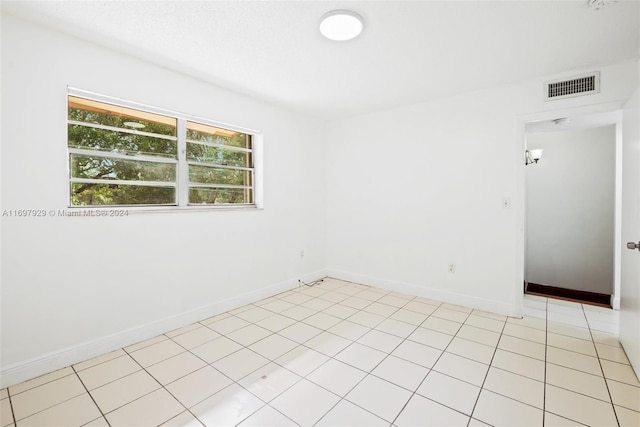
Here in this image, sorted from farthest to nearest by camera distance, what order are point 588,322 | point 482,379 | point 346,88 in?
point 346,88 < point 588,322 < point 482,379

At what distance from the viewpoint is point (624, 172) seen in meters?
2.40

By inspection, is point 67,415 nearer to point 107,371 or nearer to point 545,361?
point 107,371

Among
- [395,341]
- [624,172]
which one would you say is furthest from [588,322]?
[395,341]

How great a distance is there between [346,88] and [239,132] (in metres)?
1.38

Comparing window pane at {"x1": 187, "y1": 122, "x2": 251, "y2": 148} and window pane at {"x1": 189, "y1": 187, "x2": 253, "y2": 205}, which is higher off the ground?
window pane at {"x1": 187, "y1": 122, "x2": 251, "y2": 148}

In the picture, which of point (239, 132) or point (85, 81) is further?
point (239, 132)

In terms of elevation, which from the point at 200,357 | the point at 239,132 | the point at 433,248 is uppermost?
the point at 239,132

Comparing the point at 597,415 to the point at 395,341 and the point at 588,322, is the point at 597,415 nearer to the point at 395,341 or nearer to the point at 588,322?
the point at 395,341

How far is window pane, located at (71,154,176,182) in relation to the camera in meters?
2.31

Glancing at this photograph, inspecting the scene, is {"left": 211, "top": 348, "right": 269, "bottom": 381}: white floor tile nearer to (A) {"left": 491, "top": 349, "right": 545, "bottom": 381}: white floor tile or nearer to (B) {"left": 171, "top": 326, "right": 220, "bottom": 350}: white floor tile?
(B) {"left": 171, "top": 326, "right": 220, "bottom": 350}: white floor tile

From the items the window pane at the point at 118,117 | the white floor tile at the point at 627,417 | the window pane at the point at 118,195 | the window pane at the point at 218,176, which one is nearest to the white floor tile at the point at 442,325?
the white floor tile at the point at 627,417

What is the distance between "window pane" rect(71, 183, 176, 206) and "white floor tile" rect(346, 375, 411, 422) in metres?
2.39

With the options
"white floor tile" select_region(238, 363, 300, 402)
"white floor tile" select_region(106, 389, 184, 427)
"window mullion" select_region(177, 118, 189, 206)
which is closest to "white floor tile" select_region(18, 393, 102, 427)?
"white floor tile" select_region(106, 389, 184, 427)

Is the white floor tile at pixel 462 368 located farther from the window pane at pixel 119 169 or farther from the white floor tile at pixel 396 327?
the window pane at pixel 119 169
